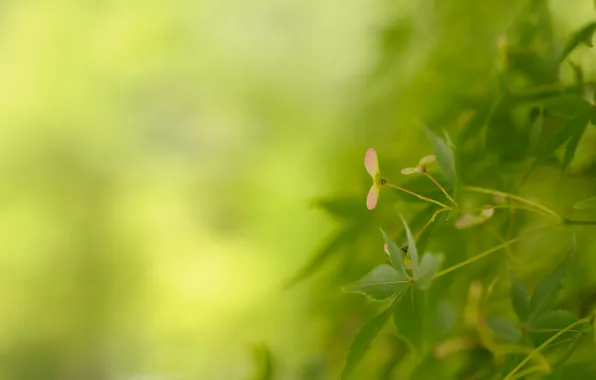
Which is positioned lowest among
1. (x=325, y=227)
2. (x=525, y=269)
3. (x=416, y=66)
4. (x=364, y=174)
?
(x=525, y=269)

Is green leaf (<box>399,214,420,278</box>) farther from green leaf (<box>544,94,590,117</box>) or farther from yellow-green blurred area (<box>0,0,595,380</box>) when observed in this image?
yellow-green blurred area (<box>0,0,595,380</box>)

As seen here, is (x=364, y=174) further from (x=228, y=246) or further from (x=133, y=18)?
(x=133, y=18)

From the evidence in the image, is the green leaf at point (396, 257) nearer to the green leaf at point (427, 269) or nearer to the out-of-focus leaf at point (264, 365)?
the green leaf at point (427, 269)

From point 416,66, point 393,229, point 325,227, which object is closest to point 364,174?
point 393,229

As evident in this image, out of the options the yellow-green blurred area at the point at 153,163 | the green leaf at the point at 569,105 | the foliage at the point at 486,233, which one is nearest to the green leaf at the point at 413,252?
the foliage at the point at 486,233

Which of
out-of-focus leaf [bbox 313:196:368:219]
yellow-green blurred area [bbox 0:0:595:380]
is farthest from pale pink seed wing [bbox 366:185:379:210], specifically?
yellow-green blurred area [bbox 0:0:595:380]
